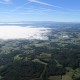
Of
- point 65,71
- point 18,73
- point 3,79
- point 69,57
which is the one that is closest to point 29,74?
point 18,73

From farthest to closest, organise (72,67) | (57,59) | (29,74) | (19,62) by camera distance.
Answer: (57,59) → (19,62) → (72,67) → (29,74)

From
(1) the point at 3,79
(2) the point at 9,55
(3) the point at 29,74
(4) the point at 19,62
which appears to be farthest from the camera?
(2) the point at 9,55

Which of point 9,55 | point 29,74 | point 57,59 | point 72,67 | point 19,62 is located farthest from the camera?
point 9,55

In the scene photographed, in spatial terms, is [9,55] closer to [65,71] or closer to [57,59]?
[57,59]

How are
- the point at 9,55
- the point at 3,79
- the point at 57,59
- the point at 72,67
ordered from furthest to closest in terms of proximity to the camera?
the point at 9,55 < the point at 57,59 < the point at 72,67 < the point at 3,79

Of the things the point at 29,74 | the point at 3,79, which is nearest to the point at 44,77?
the point at 29,74

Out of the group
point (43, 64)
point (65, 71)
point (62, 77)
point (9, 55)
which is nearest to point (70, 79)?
point (62, 77)

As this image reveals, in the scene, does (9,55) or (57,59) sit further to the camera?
(9,55)

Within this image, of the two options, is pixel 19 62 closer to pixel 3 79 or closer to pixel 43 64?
pixel 43 64

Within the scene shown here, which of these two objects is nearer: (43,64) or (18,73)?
(18,73)
